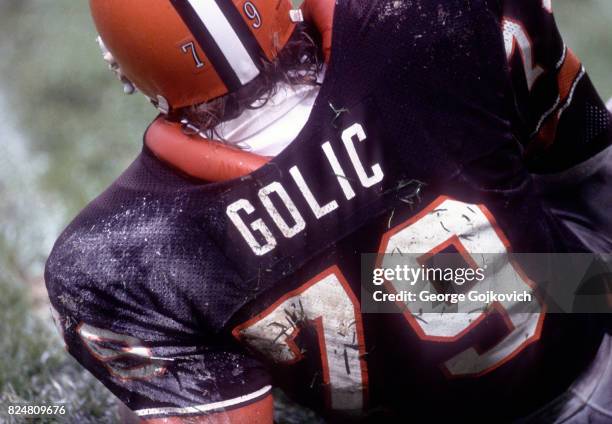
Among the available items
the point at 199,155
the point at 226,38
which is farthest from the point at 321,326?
the point at 226,38

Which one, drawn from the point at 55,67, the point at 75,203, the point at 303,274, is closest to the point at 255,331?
the point at 303,274

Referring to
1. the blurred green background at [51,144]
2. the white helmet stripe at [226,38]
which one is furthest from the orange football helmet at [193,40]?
the blurred green background at [51,144]

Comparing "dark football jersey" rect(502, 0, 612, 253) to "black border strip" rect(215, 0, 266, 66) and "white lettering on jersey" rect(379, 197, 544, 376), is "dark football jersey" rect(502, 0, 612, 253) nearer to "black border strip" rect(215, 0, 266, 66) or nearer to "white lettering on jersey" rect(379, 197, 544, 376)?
"white lettering on jersey" rect(379, 197, 544, 376)

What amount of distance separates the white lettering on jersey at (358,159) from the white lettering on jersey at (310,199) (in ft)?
0.24

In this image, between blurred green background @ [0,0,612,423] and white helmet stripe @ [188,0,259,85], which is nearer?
white helmet stripe @ [188,0,259,85]

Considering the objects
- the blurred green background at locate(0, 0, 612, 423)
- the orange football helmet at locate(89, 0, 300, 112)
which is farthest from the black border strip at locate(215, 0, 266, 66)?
the blurred green background at locate(0, 0, 612, 423)

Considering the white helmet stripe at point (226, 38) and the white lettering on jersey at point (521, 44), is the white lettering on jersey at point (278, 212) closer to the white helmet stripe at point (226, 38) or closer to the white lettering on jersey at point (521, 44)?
the white helmet stripe at point (226, 38)

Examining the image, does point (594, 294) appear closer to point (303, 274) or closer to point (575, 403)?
point (575, 403)

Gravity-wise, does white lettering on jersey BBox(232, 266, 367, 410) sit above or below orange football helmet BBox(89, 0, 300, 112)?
below

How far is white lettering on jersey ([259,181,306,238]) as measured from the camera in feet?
6.14

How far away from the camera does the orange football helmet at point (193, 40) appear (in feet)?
6.19

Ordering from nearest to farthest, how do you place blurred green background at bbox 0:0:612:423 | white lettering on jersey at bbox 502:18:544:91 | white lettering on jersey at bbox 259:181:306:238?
white lettering on jersey at bbox 259:181:306:238 → white lettering on jersey at bbox 502:18:544:91 → blurred green background at bbox 0:0:612:423

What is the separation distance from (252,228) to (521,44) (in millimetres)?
692

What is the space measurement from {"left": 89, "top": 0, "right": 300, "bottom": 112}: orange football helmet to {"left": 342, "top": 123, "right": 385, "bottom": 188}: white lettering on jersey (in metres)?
0.23
